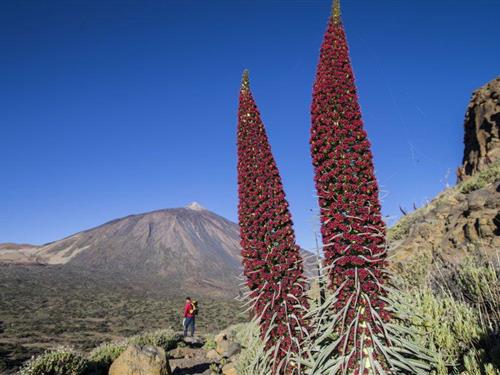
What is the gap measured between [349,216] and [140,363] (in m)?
7.35

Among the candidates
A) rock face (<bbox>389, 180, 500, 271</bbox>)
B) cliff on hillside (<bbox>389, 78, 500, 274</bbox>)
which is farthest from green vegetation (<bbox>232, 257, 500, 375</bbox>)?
rock face (<bbox>389, 180, 500, 271</bbox>)

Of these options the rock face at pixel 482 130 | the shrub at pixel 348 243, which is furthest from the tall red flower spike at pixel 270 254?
the rock face at pixel 482 130

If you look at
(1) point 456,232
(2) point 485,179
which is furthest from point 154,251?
(1) point 456,232

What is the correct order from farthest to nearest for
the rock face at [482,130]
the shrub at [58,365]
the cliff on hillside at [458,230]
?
the rock face at [482,130], the shrub at [58,365], the cliff on hillside at [458,230]

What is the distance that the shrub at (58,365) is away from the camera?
842 cm

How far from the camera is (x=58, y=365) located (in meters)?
8.82

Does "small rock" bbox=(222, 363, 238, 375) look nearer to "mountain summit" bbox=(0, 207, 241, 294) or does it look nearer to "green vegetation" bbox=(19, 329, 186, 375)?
"green vegetation" bbox=(19, 329, 186, 375)

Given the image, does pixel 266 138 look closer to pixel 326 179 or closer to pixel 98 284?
pixel 326 179

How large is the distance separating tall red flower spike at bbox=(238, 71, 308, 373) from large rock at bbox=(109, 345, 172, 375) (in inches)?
242

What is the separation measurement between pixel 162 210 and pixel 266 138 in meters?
173

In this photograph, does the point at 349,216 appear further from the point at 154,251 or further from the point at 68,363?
the point at 154,251

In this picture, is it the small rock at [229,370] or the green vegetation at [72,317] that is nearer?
the small rock at [229,370]

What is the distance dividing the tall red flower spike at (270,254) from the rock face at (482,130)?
13908 mm

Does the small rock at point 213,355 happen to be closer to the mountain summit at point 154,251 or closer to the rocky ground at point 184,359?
the rocky ground at point 184,359
